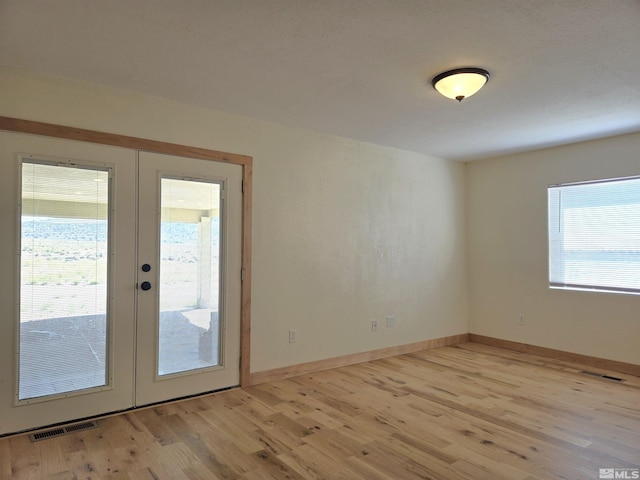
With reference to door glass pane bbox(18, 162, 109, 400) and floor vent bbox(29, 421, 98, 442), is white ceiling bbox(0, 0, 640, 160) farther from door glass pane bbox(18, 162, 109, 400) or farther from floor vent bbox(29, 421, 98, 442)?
floor vent bbox(29, 421, 98, 442)

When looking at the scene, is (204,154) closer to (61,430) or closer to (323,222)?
(323,222)

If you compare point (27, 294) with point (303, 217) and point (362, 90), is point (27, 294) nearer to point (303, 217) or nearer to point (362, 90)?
point (303, 217)

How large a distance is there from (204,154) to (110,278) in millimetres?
1277

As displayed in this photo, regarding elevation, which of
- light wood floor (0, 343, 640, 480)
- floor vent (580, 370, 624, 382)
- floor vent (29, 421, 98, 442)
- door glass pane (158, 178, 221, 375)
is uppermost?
door glass pane (158, 178, 221, 375)

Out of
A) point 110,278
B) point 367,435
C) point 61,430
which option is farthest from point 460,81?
point 61,430

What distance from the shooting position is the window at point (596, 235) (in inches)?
177

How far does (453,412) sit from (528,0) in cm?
282

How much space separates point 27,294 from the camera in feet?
9.59

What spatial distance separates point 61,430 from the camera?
2.94m

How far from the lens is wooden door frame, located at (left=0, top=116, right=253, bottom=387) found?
297cm

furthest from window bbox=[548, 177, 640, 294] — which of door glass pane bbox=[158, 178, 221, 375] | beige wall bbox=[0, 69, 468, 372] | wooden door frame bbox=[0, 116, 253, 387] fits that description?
door glass pane bbox=[158, 178, 221, 375]

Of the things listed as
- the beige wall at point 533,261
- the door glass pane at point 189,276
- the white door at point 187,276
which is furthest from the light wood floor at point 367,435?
the beige wall at point 533,261

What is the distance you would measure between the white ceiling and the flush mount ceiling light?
6 cm

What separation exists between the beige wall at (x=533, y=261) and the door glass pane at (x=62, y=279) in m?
4.67
